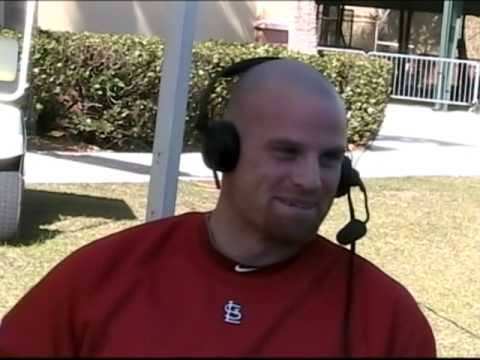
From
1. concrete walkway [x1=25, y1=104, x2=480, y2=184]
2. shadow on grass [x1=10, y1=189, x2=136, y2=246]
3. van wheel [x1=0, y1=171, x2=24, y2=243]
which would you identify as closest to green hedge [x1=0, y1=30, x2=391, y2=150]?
concrete walkway [x1=25, y1=104, x2=480, y2=184]

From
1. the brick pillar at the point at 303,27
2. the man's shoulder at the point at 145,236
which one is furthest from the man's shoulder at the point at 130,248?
the brick pillar at the point at 303,27

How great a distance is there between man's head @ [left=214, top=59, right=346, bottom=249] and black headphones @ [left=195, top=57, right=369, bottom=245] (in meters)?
0.02

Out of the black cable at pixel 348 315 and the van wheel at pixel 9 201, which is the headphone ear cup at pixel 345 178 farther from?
the van wheel at pixel 9 201

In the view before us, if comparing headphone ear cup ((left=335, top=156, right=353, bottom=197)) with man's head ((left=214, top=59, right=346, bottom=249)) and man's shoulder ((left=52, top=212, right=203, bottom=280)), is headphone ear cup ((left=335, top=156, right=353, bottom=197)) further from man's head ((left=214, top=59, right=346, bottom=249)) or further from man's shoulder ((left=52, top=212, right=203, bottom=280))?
man's shoulder ((left=52, top=212, right=203, bottom=280))

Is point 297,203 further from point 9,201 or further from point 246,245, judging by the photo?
point 9,201

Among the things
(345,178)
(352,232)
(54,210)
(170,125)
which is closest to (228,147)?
(345,178)

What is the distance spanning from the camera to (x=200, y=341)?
162cm

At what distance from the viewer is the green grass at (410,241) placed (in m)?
3.91

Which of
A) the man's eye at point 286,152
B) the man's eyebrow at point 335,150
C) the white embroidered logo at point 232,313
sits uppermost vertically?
the man's eyebrow at point 335,150

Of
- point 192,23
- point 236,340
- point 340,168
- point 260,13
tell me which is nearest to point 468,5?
point 260,13

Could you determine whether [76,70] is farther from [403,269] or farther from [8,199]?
[403,269]

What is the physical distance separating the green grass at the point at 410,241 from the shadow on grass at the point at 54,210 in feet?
0.03

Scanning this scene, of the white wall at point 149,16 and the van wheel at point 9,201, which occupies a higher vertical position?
the white wall at point 149,16

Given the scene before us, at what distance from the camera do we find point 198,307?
1.70 meters
